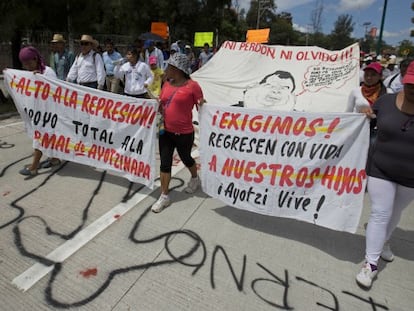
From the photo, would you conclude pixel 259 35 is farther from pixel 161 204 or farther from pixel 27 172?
Answer: pixel 161 204

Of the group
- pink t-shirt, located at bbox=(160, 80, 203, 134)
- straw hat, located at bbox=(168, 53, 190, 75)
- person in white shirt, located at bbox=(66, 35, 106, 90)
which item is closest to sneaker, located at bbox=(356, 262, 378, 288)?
pink t-shirt, located at bbox=(160, 80, 203, 134)

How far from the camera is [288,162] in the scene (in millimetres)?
3055

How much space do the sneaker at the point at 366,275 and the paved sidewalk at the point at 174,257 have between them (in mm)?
62

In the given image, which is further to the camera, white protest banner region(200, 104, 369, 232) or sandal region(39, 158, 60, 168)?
sandal region(39, 158, 60, 168)

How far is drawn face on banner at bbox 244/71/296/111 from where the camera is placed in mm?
6711

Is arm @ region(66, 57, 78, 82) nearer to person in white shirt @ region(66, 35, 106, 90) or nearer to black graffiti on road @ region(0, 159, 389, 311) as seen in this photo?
person in white shirt @ region(66, 35, 106, 90)

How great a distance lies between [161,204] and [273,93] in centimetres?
425

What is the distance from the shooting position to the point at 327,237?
3209 mm

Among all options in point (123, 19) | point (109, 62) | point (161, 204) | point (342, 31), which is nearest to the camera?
point (161, 204)

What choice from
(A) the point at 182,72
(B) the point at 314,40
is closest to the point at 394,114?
(A) the point at 182,72

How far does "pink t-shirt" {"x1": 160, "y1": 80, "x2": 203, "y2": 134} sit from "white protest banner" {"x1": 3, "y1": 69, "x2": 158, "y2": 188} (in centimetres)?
25

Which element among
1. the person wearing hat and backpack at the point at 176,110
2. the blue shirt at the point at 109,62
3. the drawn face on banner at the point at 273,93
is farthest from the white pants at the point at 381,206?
the blue shirt at the point at 109,62

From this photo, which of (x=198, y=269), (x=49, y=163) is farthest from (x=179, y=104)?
(x=49, y=163)

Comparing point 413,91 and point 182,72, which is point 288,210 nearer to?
point 413,91
